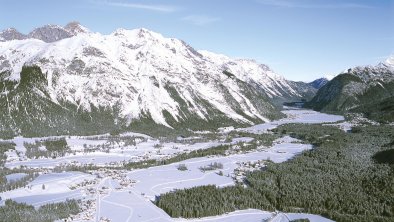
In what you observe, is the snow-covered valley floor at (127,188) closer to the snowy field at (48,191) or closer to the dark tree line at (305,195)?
the snowy field at (48,191)

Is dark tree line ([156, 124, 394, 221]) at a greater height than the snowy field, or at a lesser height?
lesser

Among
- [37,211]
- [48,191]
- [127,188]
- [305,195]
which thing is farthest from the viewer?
[127,188]

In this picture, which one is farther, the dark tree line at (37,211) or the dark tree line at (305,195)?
the dark tree line at (305,195)

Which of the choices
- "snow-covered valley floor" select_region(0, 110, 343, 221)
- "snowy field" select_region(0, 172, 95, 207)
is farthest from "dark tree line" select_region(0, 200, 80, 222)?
"snowy field" select_region(0, 172, 95, 207)

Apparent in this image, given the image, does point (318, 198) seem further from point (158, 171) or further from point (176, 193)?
point (158, 171)

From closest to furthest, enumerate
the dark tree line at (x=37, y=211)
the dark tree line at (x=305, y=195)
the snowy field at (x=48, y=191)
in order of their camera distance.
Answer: the dark tree line at (x=37, y=211) < the dark tree line at (x=305, y=195) < the snowy field at (x=48, y=191)

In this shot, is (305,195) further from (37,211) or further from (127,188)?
(37,211)

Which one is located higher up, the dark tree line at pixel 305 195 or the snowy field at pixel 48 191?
the snowy field at pixel 48 191

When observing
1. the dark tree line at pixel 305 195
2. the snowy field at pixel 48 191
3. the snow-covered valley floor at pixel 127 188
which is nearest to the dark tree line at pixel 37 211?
the snow-covered valley floor at pixel 127 188

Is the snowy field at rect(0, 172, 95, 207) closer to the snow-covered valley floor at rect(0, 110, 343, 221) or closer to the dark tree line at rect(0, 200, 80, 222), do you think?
the snow-covered valley floor at rect(0, 110, 343, 221)

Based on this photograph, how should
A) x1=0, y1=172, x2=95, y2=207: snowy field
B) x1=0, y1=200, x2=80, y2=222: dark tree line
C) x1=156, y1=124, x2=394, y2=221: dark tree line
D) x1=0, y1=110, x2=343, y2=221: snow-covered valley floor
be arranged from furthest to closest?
x1=0, y1=172, x2=95, y2=207: snowy field < x1=156, y1=124, x2=394, y2=221: dark tree line < x1=0, y1=110, x2=343, y2=221: snow-covered valley floor < x1=0, y1=200, x2=80, y2=222: dark tree line

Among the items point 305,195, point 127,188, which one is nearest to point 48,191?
point 127,188

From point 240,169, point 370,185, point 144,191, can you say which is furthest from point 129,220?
point 370,185
